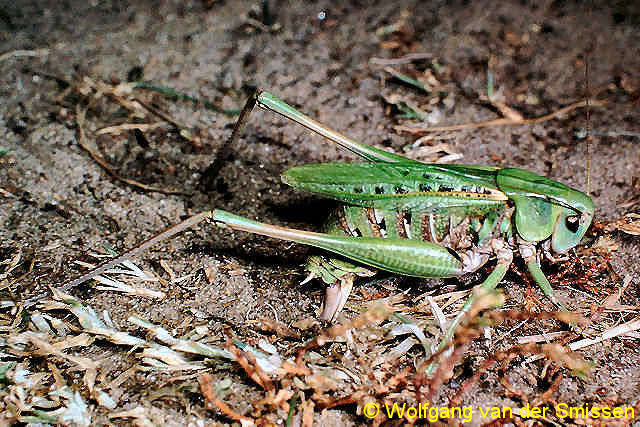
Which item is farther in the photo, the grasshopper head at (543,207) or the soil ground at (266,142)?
the grasshopper head at (543,207)

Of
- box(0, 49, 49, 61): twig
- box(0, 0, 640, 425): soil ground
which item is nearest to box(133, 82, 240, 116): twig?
box(0, 0, 640, 425): soil ground

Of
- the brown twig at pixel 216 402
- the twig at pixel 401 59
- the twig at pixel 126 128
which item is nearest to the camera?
the brown twig at pixel 216 402

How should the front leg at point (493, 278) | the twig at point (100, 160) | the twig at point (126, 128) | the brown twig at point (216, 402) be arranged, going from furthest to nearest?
the twig at point (126, 128)
the twig at point (100, 160)
the front leg at point (493, 278)
the brown twig at point (216, 402)

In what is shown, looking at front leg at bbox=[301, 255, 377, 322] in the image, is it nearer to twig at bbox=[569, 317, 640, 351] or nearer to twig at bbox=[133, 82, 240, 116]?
twig at bbox=[569, 317, 640, 351]

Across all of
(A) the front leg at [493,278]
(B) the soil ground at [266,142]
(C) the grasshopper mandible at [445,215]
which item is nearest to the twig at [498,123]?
(B) the soil ground at [266,142]

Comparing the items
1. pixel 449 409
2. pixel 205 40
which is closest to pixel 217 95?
pixel 205 40

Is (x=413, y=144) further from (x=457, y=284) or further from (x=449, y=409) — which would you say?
(x=449, y=409)

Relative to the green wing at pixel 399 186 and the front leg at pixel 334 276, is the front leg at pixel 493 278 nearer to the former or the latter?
the green wing at pixel 399 186
